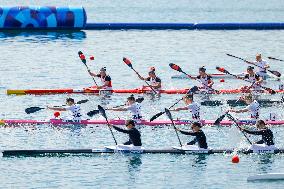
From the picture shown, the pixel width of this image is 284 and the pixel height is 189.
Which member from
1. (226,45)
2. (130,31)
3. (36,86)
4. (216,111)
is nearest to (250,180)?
(216,111)

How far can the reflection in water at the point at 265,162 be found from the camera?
41.5 meters

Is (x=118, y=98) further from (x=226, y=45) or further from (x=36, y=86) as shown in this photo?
(x=226, y=45)

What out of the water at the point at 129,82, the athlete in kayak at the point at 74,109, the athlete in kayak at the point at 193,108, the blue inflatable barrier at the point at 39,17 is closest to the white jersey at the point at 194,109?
the athlete in kayak at the point at 193,108

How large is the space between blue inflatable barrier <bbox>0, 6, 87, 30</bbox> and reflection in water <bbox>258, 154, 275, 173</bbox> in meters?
38.4

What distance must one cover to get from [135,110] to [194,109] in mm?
2622

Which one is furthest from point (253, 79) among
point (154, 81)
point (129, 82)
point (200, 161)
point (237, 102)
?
point (200, 161)

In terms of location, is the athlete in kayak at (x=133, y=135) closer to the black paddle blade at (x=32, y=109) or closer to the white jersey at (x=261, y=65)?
the black paddle blade at (x=32, y=109)

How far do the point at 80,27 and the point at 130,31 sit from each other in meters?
4.42

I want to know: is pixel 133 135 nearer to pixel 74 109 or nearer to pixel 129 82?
pixel 74 109

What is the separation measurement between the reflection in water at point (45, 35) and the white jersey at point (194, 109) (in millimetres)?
30377

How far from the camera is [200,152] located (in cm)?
4319

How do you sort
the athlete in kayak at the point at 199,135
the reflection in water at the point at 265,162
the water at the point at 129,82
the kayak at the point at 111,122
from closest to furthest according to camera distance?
1. the water at the point at 129,82
2. the reflection in water at the point at 265,162
3. the athlete in kayak at the point at 199,135
4. the kayak at the point at 111,122

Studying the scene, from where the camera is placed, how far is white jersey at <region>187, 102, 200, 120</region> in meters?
48.4

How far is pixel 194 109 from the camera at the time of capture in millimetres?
48469
